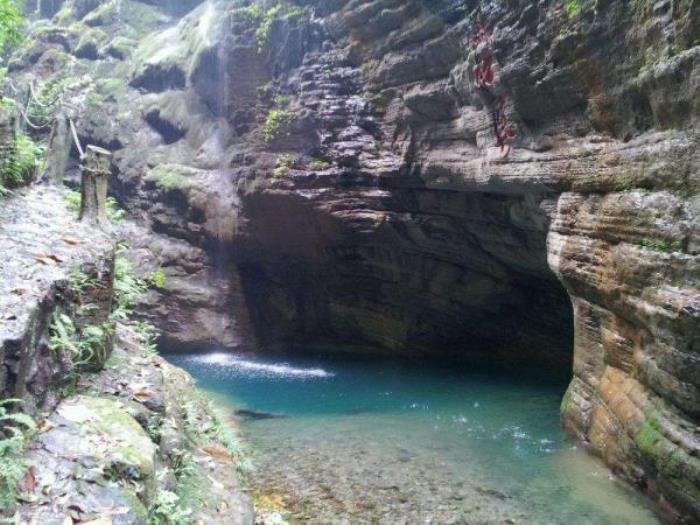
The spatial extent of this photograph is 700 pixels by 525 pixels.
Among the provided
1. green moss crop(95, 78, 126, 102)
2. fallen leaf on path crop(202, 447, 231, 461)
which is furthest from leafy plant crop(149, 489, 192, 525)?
green moss crop(95, 78, 126, 102)

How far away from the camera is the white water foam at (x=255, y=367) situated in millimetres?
14734

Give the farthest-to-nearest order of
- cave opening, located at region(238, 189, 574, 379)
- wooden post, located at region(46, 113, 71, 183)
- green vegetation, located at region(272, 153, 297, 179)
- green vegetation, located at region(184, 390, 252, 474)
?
1. green vegetation, located at region(272, 153, 297, 179)
2. cave opening, located at region(238, 189, 574, 379)
3. wooden post, located at region(46, 113, 71, 183)
4. green vegetation, located at region(184, 390, 252, 474)

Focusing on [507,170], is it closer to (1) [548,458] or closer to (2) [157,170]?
(1) [548,458]

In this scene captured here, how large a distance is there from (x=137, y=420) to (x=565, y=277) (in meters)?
6.24

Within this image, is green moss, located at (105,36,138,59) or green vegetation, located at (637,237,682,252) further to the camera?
A: green moss, located at (105,36,138,59)

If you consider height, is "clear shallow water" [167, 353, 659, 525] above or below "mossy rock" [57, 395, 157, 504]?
below

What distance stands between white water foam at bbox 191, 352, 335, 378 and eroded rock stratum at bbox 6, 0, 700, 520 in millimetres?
698

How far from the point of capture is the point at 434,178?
11.9 metres

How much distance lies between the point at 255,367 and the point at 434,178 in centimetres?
742

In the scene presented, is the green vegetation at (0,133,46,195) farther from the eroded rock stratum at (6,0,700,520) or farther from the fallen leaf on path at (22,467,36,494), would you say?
the eroded rock stratum at (6,0,700,520)

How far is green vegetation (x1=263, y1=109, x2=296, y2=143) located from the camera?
14742 mm

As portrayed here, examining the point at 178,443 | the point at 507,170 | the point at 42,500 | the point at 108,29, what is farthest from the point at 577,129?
the point at 108,29

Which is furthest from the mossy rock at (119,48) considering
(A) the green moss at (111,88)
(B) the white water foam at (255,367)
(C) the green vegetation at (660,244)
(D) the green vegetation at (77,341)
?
(C) the green vegetation at (660,244)

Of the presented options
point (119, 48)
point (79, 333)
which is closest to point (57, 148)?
point (79, 333)
